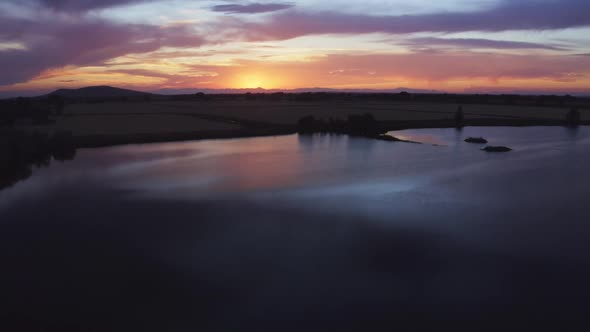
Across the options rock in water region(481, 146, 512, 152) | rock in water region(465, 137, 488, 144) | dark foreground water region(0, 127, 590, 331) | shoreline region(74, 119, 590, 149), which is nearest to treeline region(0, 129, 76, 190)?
dark foreground water region(0, 127, 590, 331)

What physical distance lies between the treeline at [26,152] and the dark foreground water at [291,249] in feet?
3.74

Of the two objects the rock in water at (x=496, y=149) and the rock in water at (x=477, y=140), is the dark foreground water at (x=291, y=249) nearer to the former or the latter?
the rock in water at (x=496, y=149)

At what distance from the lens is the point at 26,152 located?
69.5 feet

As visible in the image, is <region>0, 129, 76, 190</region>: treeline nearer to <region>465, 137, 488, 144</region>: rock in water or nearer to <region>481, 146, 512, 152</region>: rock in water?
<region>481, 146, 512, 152</region>: rock in water

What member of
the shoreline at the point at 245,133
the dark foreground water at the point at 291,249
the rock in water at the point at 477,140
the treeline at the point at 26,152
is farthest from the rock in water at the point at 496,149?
the treeline at the point at 26,152

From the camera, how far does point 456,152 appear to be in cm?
2659

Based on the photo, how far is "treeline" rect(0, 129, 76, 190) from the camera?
60.1 ft

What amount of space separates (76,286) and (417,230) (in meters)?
8.27

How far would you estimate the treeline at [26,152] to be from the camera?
60.1 ft

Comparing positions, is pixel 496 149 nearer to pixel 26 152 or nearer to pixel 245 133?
pixel 245 133

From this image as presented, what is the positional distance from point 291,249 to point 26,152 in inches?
677

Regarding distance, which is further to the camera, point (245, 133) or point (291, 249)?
point (245, 133)

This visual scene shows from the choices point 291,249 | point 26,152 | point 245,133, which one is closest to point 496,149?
point 245,133

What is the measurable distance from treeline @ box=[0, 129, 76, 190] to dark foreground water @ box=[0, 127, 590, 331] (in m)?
1.14
